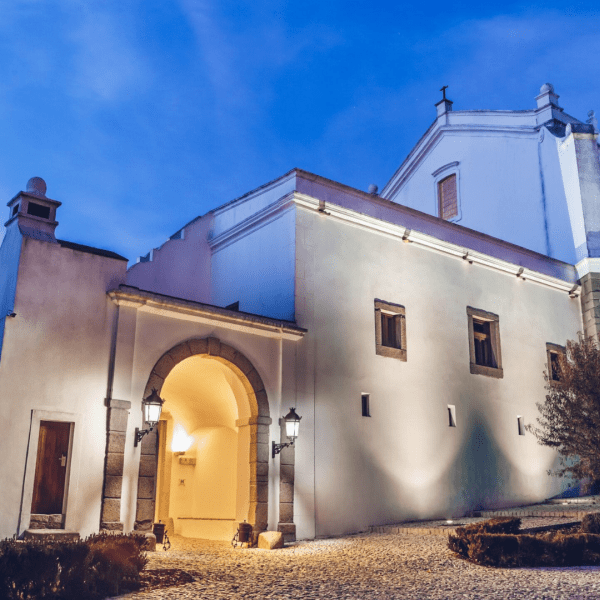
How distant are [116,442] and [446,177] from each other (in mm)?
14900

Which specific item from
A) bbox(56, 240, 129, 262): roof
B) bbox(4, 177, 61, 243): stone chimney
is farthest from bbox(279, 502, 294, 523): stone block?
bbox(4, 177, 61, 243): stone chimney

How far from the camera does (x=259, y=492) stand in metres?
11.0

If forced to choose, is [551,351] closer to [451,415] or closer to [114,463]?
[451,415]

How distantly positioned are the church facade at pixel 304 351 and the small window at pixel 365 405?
0.04m

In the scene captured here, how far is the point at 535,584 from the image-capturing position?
7000 millimetres

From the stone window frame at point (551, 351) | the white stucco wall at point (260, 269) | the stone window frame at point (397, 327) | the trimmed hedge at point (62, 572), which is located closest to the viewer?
the trimmed hedge at point (62, 572)

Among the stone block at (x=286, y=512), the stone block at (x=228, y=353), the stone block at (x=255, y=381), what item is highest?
the stone block at (x=228, y=353)

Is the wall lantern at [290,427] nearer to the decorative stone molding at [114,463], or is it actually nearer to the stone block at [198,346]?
the stone block at [198,346]

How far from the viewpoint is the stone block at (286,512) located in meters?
11.1

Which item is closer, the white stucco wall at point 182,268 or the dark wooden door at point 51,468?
the dark wooden door at point 51,468

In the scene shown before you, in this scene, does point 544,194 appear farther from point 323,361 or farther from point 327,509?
point 327,509

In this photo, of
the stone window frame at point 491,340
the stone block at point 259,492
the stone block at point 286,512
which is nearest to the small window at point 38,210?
the stone block at point 259,492

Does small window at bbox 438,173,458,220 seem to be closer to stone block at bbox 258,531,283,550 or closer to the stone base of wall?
stone block at bbox 258,531,283,550

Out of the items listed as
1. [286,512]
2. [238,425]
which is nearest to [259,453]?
[238,425]
